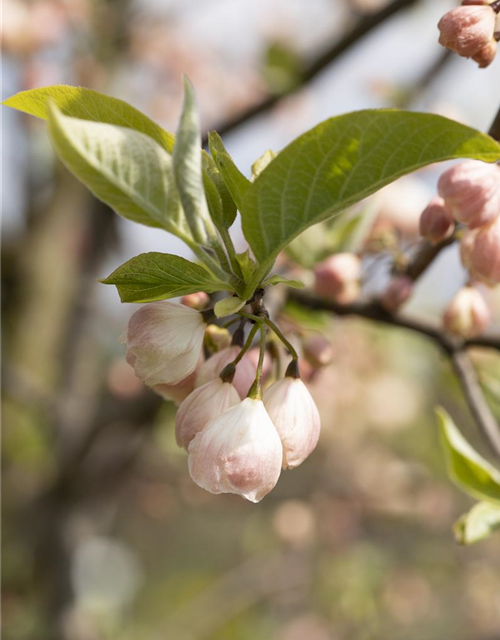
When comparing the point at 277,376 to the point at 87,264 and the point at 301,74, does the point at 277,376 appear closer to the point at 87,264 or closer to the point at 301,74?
the point at 301,74

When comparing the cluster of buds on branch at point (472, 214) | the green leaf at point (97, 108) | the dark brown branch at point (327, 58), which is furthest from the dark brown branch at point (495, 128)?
the dark brown branch at point (327, 58)

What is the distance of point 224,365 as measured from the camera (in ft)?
1.44

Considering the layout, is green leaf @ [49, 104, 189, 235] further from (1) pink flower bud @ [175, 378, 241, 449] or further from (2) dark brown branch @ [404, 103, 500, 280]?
(2) dark brown branch @ [404, 103, 500, 280]

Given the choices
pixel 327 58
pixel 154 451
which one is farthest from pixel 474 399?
pixel 154 451

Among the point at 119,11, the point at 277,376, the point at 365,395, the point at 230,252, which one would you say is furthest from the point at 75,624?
the point at 119,11

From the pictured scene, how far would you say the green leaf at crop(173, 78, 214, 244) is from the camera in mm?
296

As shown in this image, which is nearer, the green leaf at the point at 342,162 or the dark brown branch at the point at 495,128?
the green leaf at the point at 342,162

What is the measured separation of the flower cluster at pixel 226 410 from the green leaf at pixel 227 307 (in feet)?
0.06

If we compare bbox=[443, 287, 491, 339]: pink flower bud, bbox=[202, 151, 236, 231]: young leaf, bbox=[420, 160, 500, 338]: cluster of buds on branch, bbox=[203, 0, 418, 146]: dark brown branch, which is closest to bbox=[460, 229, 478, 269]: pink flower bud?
bbox=[420, 160, 500, 338]: cluster of buds on branch

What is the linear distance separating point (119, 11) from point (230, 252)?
260cm

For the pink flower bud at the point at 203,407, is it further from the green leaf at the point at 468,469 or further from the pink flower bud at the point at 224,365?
the green leaf at the point at 468,469

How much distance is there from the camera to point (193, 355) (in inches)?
15.9

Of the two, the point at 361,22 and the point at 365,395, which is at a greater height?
the point at 361,22

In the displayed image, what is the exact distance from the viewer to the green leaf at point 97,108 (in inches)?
13.9
